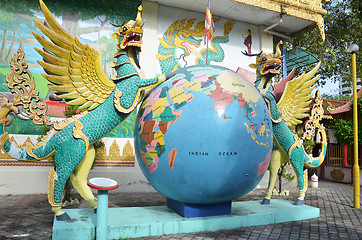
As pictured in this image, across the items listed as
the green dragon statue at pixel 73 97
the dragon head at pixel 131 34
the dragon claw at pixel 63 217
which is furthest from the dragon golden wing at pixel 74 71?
the dragon claw at pixel 63 217

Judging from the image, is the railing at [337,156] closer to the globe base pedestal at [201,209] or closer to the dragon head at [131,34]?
the globe base pedestal at [201,209]

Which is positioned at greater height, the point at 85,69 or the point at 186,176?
the point at 85,69

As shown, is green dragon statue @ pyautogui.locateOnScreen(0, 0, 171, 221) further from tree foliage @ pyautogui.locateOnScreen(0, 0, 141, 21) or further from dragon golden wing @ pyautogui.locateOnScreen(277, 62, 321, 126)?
tree foliage @ pyautogui.locateOnScreen(0, 0, 141, 21)

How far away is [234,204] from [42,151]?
12.6ft

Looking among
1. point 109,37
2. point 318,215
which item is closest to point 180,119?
point 318,215

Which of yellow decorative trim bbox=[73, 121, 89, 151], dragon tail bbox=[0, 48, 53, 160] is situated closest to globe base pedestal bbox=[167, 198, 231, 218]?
yellow decorative trim bbox=[73, 121, 89, 151]

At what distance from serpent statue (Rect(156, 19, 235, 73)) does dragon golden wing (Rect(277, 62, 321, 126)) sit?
4673mm

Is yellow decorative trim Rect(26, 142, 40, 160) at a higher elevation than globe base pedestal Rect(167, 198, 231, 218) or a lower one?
higher

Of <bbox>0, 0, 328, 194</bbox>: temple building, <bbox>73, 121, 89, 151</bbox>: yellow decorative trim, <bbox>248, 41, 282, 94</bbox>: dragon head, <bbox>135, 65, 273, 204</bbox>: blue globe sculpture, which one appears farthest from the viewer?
<bbox>0, 0, 328, 194</bbox>: temple building

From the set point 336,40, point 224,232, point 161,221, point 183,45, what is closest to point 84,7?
point 183,45

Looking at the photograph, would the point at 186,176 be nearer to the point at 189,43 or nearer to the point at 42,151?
the point at 42,151

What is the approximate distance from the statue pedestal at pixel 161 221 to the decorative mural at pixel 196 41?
20.0ft

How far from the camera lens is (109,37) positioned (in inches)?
386

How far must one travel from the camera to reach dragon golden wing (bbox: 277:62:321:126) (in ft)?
21.2
